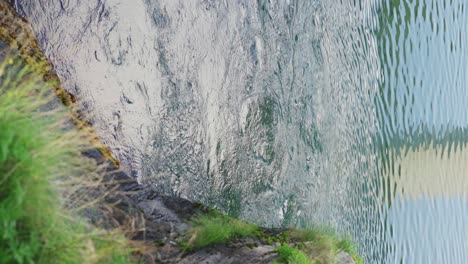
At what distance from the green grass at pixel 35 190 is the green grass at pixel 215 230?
1.06 metres

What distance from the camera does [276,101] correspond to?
4.77 meters

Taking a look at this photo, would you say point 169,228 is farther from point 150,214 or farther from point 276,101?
point 276,101

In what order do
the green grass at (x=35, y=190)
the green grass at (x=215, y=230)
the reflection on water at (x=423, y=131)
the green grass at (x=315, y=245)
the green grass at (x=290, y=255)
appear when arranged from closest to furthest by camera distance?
1. the green grass at (x=35, y=190)
2. the green grass at (x=215, y=230)
3. the green grass at (x=290, y=255)
4. the green grass at (x=315, y=245)
5. the reflection on water at (x=423, y=131)

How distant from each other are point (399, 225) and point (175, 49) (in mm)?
5325

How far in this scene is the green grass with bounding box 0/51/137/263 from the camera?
1.65 m

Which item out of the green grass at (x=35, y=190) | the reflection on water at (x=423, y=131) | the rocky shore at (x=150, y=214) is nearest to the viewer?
the green grass at (x=35, y=190)

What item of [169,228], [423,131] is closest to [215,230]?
[169,228]

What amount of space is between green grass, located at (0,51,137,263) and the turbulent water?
1380mm

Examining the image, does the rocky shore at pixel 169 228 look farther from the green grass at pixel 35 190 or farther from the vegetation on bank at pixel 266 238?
the green grass at pixel 35 190

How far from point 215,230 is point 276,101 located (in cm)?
174

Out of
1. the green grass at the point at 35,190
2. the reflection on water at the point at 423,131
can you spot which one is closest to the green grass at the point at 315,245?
the green grass at the point at 35,190

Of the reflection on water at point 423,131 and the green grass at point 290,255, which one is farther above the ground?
the reflection on water at point 423,131

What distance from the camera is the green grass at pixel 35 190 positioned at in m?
1.65

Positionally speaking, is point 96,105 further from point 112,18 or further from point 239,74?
point 239,74
